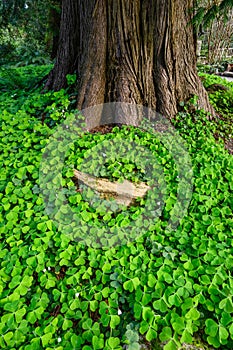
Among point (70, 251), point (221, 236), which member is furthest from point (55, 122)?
→ point (221, 236)

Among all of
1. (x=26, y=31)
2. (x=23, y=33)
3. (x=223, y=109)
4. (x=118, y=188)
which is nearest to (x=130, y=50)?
(x=118, y=188)

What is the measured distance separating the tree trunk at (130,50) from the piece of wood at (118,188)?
1112 millimetres

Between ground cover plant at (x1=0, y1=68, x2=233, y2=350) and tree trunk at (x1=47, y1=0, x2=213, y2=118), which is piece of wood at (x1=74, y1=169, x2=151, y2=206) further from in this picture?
tree trunk at (x1=47, y1=0, x2=213, y2=118)

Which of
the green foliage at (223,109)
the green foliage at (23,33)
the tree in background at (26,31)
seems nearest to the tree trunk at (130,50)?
the green foliage at (223,109)

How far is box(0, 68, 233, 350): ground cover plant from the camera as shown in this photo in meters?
1.62

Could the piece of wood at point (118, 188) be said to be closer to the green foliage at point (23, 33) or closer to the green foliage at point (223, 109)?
the green foliage at point (223, 109)

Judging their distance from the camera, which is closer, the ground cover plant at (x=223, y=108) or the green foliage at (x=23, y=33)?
the ground cover plant at (x=223, y=108)

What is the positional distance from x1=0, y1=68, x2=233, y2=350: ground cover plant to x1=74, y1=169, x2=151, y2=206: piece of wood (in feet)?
Result: 0.24

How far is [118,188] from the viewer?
8.17 feet

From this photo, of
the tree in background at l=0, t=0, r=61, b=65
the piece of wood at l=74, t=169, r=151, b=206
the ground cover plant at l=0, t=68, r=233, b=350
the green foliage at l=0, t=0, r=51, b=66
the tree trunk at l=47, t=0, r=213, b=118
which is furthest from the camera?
the green foliage at l=0, t=0, r=51, b=66

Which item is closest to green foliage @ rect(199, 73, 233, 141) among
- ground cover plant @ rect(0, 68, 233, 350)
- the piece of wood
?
ground cover plant @ rect(0, 68, 233, 350)

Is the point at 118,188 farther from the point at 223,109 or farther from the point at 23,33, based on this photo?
the point at 23,33

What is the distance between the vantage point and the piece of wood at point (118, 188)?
96.9 inches

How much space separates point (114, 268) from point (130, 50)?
8.06 feet
